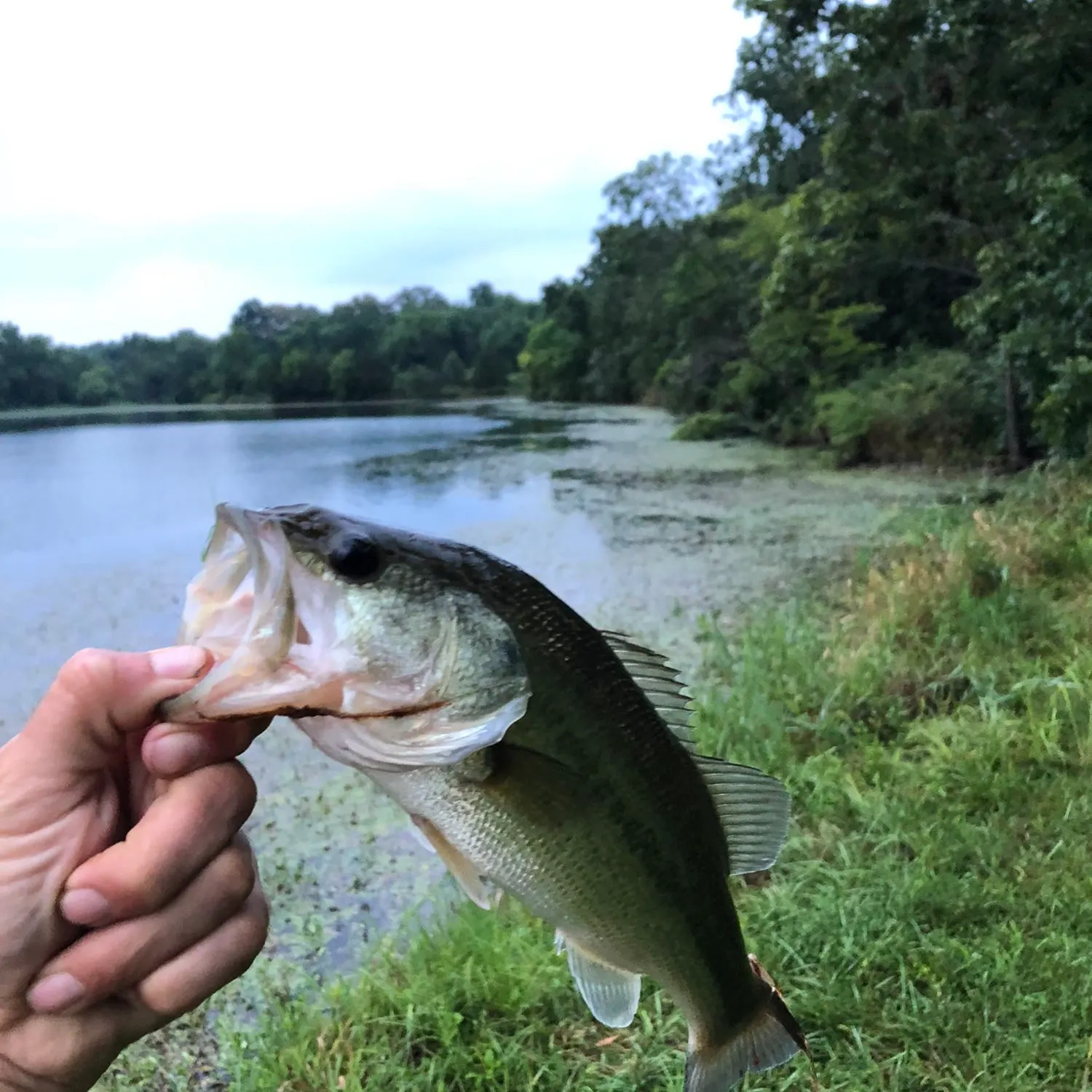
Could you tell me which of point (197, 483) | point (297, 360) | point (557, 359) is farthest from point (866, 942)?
point (557, 359)

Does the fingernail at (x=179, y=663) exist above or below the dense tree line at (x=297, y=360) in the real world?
below

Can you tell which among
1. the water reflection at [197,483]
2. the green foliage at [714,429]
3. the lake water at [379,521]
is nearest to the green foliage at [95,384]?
the water reflection at [197,483]

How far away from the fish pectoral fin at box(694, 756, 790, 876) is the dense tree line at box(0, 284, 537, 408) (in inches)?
955

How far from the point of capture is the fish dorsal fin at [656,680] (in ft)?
4.33

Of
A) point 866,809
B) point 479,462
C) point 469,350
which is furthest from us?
point 469,350

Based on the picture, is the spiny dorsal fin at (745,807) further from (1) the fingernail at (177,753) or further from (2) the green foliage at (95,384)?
(2) the green foliage at (95,384)

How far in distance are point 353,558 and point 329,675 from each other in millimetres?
142

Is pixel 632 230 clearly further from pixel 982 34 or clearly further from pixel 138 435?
pixel 982 34

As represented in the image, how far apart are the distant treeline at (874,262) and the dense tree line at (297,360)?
0.16m

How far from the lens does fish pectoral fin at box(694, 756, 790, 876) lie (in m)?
1.40

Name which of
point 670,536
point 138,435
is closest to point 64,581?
point 670,536

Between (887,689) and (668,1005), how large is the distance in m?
2.20

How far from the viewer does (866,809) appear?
129 inches

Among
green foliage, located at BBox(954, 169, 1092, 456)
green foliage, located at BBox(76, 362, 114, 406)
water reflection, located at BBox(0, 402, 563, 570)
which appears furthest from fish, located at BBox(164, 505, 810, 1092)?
green foliage, located at BBox(76, 362, 114, 406)
